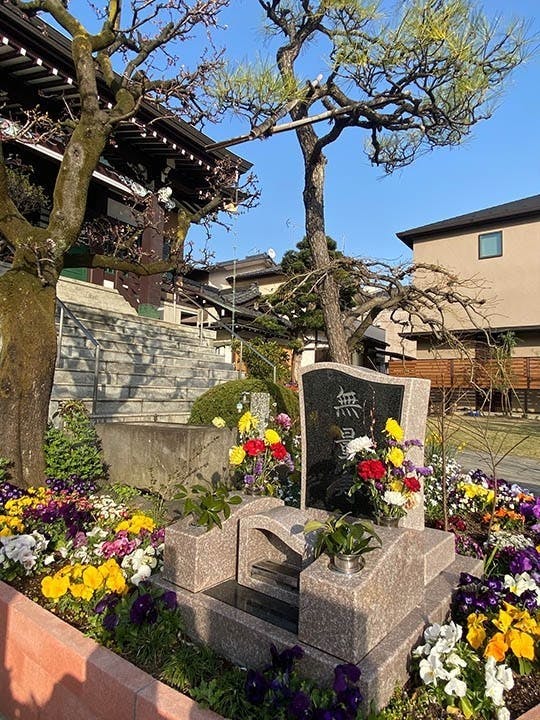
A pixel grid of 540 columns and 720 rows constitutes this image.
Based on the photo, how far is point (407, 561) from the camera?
7.48 ft

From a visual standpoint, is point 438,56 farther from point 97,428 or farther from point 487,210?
point 487,210

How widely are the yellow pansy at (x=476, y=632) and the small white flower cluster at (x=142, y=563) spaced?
1724mm

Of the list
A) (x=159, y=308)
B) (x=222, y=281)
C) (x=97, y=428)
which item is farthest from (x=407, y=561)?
(x=222, y=281)


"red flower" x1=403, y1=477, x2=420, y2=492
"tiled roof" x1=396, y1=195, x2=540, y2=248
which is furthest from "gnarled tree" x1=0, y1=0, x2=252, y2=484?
"tiled roof" x1=396, y1=195, x2=540, y2=248

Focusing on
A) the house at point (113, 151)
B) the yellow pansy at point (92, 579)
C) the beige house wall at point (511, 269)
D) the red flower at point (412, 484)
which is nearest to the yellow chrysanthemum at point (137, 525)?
the yellow pansy at point (92, 579)

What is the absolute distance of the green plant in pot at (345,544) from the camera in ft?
6.66

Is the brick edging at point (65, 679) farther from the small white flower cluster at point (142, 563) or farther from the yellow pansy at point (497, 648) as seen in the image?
the small white flower cluster at point (142, 563)

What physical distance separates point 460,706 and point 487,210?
23.3 metres

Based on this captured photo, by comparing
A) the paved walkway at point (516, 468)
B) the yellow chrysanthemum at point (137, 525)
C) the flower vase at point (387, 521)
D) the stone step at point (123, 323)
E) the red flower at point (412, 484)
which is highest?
the stone step at point (123, 323)

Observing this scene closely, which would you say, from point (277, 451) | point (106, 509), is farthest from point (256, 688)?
point (106, 509)

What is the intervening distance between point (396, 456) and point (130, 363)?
5994 mm

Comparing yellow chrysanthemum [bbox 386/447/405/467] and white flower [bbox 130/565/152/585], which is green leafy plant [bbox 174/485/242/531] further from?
yellow chrysanthemum [bbox 386/447/405/467]

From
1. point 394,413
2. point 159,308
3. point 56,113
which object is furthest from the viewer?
point 159,308

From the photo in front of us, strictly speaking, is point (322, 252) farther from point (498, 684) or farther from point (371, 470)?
point (498, 684)
